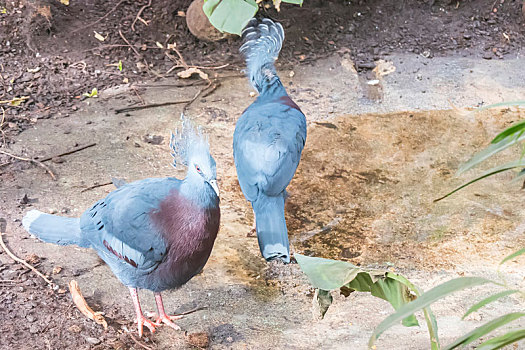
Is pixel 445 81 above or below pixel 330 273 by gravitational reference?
below

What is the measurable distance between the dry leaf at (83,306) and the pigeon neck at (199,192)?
0.75 meters

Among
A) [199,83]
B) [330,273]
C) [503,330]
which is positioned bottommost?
[199,83]

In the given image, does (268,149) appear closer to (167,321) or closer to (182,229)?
(182,229)

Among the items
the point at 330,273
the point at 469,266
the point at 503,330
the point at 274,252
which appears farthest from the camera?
the point at 469,266

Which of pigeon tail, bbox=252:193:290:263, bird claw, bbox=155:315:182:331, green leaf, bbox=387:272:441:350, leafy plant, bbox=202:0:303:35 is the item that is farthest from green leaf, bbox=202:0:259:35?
bird claw, bbox=155:315:182:331

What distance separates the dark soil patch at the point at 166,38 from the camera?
4777mm

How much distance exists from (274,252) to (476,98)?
9.34ft

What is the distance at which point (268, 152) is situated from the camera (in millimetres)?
3076

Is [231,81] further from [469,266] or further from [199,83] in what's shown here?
[469,266]

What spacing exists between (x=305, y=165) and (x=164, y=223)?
1.77m

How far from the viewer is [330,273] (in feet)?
5.57

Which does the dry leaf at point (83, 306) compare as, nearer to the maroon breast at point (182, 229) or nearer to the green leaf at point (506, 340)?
the maroon breast at point (182, 229)

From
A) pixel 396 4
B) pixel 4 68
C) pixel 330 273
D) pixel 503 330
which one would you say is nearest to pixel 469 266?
pixel 503 330

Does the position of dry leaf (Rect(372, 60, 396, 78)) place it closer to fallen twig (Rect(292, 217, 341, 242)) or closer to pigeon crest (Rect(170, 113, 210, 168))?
fallen twig (Rect(292, 217, 341, 242))
